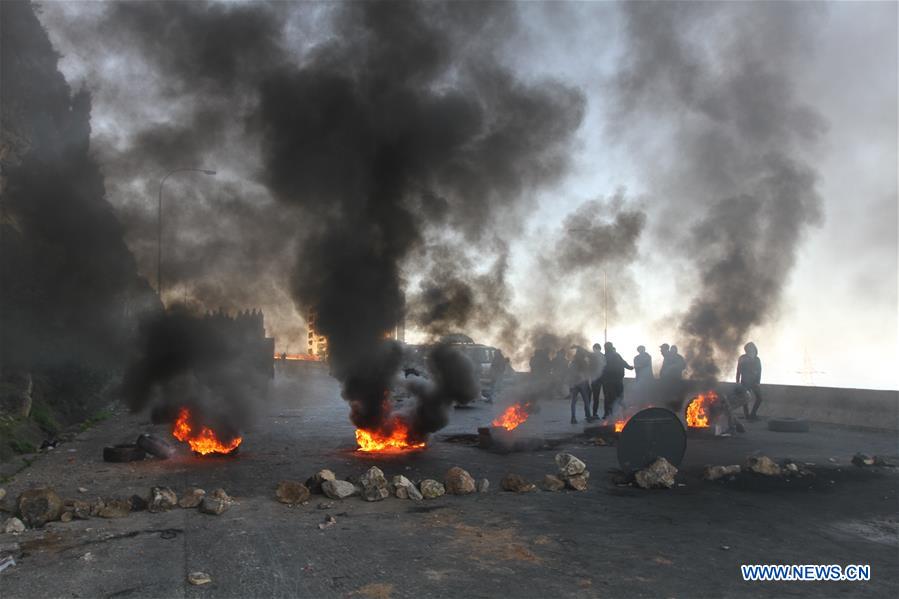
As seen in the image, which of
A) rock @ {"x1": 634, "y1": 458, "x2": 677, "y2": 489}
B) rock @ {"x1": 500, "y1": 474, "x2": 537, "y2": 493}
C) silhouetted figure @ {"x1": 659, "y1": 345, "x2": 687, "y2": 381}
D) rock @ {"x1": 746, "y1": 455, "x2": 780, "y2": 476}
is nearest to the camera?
rock @ {"x1": 500, "y1": 474, "x2": 537, "y2": 493}

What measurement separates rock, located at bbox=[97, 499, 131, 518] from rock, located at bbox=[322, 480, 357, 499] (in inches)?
74.8

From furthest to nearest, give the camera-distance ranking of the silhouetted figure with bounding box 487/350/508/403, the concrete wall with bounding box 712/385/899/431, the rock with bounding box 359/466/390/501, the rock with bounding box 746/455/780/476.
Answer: the silhouetted figure with bounding box 487/350/508/403 < the concrete wall with bounding box 712/385/899/431 < the rock with bounding box 746/455/780/476 < the rock with bounding box 359/466/390/501

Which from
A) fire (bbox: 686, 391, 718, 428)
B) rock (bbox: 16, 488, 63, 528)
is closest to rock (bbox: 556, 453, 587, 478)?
rock (bbox: 16, 488, 63, 528)

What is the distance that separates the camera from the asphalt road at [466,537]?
4090 mm

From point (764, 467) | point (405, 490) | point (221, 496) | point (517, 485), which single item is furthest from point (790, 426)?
point (221, 496)

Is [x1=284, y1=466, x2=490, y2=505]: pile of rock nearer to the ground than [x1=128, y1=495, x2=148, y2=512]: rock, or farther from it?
farther from it

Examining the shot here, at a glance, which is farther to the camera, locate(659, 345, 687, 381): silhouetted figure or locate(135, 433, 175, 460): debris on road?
locate(659, 345, 687, 381): silhouetted figure

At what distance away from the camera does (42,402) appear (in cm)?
1284

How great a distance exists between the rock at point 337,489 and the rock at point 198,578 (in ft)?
7.46

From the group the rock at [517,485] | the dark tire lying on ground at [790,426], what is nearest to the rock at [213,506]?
the rock at [517,485]

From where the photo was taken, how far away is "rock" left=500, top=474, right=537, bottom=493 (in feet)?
22.3

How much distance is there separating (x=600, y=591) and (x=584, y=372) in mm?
9359

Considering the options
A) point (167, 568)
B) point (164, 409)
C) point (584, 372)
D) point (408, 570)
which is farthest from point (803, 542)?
point (164, 409)

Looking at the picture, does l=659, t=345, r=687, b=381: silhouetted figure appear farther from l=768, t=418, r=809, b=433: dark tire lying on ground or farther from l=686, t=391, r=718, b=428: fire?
l=768, t=418, r=809, b=433: dark tire lying on ground
